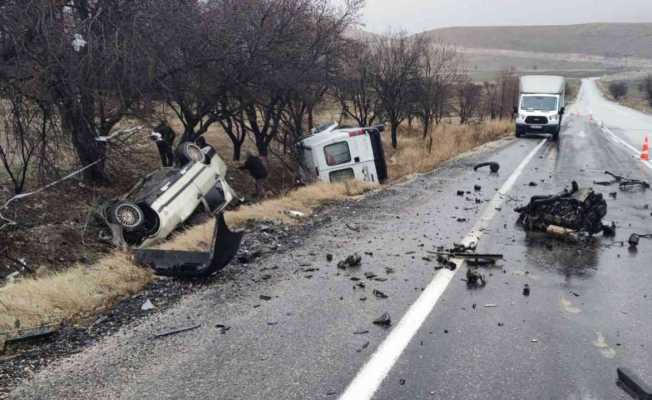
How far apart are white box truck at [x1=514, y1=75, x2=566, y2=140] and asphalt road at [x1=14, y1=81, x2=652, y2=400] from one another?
67.1 ft

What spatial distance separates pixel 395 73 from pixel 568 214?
2707 cm

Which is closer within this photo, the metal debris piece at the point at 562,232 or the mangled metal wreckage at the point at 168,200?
the metal debris piece at the point at 562,232

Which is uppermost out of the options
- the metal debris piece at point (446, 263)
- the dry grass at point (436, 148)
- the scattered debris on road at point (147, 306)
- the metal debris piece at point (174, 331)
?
the metal debris piece at point (174, 331)

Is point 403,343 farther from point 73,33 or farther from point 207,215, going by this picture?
point 73,33

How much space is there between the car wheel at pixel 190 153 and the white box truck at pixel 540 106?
65.4ft

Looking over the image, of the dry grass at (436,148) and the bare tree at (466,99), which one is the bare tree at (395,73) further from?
the bare tree at (466,99)

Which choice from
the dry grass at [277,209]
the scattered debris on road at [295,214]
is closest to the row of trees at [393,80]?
the dry grass at [277,209]

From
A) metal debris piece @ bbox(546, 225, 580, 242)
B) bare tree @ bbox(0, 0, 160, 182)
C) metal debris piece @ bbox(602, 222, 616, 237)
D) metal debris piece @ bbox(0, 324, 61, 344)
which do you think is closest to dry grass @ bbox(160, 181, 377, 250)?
metal debris piece @ bbox(0, 324, 61, 344)

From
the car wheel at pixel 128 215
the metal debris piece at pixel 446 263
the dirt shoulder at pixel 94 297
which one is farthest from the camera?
the car wheel at pixel 128 215

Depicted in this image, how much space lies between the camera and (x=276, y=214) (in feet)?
26.1

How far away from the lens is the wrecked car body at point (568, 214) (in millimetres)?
6957

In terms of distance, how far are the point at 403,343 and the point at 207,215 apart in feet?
23.0

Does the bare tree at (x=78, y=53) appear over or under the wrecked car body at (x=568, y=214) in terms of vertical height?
over

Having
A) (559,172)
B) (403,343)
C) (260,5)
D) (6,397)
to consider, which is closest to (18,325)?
(6,397)
